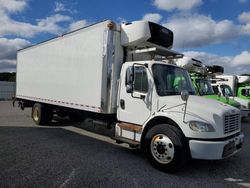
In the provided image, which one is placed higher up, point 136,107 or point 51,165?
point 136,107

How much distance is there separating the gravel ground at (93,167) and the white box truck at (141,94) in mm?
440

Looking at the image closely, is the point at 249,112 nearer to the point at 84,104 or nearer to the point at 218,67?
the point at 218,67

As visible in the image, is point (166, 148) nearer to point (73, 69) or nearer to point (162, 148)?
point (162, 148)

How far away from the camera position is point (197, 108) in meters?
4.80

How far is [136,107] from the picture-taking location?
5.79 meters

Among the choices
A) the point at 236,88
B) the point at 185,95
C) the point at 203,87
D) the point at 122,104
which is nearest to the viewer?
the point at 185,95

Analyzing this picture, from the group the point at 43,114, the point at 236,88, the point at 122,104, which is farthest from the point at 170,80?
the point at 236,88

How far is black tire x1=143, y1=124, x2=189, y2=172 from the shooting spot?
4.73 m

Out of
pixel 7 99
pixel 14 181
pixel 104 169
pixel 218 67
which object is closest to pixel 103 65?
pixel 104 169

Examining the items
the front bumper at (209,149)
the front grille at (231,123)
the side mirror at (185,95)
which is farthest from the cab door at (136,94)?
the front grille at (231,123)

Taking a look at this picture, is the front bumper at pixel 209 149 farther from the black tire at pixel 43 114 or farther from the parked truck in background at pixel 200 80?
the black tire at pixel 43 114

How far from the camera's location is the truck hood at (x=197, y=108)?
4645 mm

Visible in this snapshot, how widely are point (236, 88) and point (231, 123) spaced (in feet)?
43.2

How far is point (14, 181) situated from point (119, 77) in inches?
133
